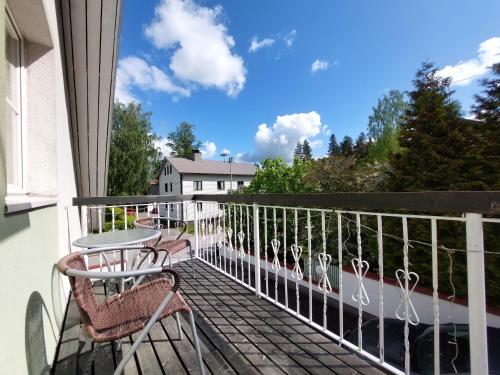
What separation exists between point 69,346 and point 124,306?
894 millimetres

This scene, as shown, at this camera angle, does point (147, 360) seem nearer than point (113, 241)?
Yes

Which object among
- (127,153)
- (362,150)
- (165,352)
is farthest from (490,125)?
(362,150)

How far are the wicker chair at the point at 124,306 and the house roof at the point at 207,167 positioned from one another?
2221cm

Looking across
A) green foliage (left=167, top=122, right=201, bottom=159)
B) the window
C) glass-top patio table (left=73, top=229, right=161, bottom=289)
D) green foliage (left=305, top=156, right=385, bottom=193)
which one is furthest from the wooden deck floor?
green foliage (left=167, top=122, right=201, bottom=159)

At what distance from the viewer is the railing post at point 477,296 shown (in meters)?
1.11

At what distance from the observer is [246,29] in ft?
52.7

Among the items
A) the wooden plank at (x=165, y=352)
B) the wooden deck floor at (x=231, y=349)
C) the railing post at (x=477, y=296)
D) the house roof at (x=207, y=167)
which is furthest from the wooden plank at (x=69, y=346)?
the house roof at (x=207, y=167)

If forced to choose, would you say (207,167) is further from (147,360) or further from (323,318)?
(147,360)

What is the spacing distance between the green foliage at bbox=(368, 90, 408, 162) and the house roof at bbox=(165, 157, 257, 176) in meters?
13.2

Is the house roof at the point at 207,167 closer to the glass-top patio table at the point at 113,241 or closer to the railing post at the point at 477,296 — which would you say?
the glass-top patio table at the point at 113,241

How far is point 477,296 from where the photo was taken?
1122 mm

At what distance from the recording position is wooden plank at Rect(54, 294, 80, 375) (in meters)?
1.72

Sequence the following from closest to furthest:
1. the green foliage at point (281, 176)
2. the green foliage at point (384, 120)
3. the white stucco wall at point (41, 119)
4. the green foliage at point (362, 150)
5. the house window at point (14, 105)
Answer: the house window at point (14, 105), the white stucco wall at point (41, 119), the green foliage at point (281, 176), the green foliage at point (384, 120), the green foliage at point (362, 150)

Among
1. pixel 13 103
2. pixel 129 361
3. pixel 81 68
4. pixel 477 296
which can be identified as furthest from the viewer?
pixel 81 68
